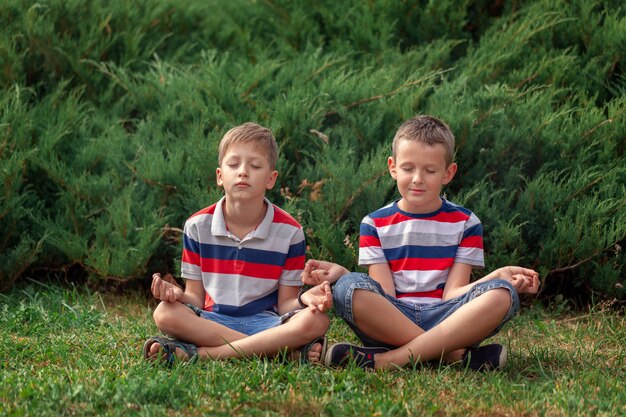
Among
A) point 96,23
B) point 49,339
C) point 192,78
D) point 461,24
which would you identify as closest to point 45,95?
point 96,23

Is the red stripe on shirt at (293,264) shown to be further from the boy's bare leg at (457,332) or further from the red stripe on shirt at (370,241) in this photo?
the boy's bare leg at (457,332)

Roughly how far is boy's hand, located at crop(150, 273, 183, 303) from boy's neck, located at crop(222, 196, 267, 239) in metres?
0.45

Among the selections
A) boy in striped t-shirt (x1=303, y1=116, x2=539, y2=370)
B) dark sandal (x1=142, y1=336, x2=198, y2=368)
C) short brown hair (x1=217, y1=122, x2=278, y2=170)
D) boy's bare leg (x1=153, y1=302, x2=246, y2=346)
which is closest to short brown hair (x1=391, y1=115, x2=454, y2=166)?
boy in striped t-shirt (x1=303, y1=116, x2=539, y2=370)

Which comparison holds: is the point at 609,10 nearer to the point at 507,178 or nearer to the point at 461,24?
the point at 461,24

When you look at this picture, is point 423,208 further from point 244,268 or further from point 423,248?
point 244,268

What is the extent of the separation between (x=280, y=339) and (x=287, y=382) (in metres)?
0.34

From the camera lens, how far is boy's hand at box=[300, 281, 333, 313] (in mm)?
3773

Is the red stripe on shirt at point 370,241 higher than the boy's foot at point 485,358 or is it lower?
higher

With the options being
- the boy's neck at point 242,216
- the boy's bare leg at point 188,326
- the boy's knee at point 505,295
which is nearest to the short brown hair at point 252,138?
the boy's neck at point 242,216

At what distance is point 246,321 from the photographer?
4117 mm

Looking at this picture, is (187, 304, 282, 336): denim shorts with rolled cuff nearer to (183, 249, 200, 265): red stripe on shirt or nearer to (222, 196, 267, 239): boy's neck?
(183, 249, 200, 265): red stripe on shirt

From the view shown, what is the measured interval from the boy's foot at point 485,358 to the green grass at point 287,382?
66 millimetres

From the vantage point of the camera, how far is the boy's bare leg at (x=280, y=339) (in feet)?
12.8

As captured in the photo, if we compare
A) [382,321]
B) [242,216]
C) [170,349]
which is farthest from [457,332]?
[170,349]
